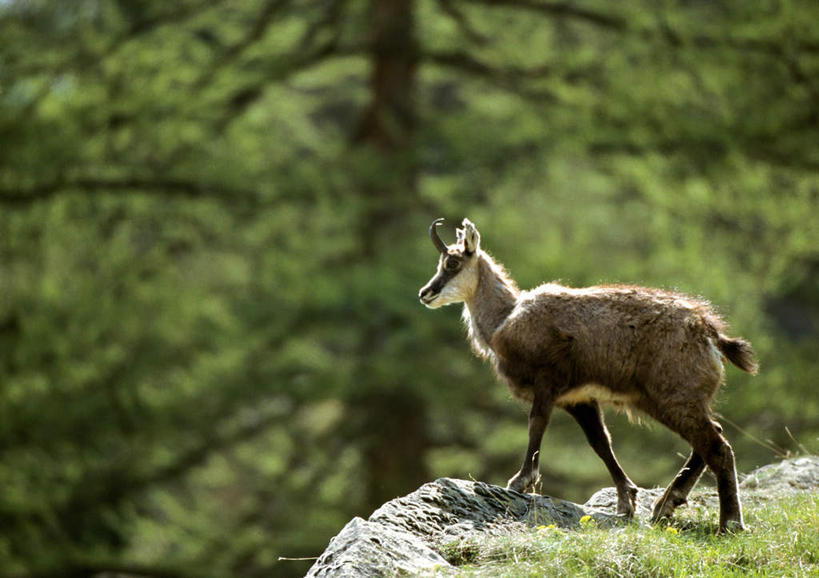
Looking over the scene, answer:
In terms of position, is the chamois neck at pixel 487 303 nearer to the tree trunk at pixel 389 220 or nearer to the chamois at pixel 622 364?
the chamois at pixel 622 364

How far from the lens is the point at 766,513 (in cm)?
607

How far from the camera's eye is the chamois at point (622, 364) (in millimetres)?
5867

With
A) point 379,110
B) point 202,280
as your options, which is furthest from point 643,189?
point 202,280

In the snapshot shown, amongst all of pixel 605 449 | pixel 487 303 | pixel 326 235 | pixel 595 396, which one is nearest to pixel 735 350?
pixel 595 396

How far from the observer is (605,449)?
648 centimetres

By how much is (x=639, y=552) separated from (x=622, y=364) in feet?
4.22

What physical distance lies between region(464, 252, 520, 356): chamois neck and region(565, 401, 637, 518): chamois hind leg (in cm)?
71

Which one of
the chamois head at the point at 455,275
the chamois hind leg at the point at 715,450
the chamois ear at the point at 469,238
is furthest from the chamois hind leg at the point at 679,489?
the chamois ear at the point at 469,238

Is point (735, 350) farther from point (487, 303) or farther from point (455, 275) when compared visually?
point (455, 275)

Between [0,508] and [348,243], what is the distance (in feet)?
18.3

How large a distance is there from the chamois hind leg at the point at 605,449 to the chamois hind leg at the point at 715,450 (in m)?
0.58

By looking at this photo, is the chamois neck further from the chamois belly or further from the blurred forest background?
the blurred forest background

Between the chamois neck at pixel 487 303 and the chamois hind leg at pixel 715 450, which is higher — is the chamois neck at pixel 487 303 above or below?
above

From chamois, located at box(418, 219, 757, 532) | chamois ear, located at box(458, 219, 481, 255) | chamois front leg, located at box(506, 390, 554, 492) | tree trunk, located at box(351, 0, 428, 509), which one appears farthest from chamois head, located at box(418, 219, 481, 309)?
tree trunk, located at box(351, 0, 428, 509)
